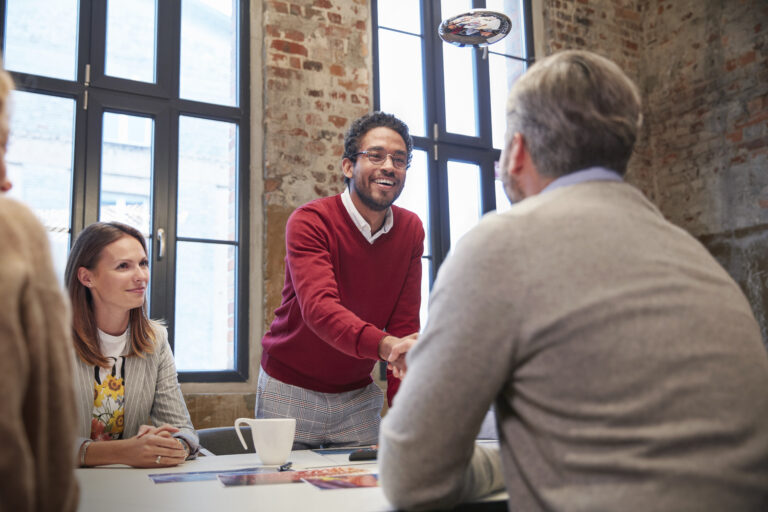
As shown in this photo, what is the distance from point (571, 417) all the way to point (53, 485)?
631 millimetres

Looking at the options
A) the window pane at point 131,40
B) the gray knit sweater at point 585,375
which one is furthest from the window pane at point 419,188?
the gray knit sweater at point 585,375

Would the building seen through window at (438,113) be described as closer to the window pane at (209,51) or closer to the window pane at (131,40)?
the window pane at (209,51)

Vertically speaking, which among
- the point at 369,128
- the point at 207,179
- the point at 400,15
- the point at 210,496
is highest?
the point at 400,15

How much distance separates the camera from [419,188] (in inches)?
191

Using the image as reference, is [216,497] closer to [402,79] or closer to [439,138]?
[439,138]

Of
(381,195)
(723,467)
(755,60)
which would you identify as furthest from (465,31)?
(755,60)

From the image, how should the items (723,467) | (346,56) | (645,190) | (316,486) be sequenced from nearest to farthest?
(723,467)
(316,486)
(346,56)
(645,190)

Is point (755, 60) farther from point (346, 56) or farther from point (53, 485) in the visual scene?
point (53, 485)

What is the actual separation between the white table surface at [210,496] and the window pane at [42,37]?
9.77 ft

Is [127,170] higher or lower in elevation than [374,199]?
higher

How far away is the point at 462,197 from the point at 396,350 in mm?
3327

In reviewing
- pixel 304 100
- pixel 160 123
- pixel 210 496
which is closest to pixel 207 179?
pixel 160 123

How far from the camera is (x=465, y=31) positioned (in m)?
2.98

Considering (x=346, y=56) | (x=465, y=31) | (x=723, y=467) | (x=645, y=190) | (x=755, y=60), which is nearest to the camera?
(x=723, y=467)
